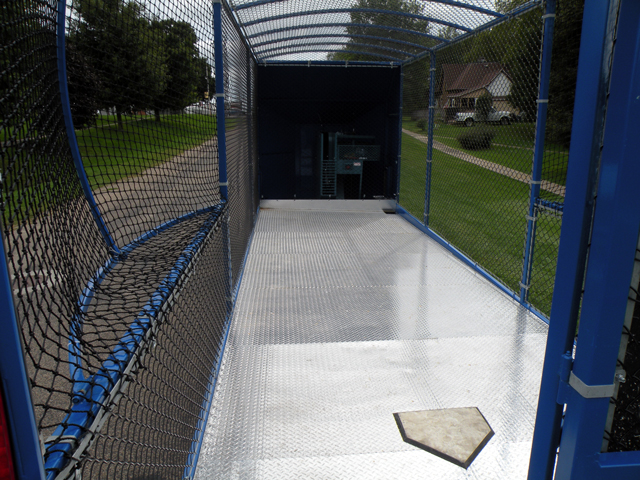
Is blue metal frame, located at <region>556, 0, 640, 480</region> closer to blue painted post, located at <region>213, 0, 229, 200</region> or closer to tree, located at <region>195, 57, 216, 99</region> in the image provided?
blue painted post, located at <region>213, 0, 229, 200</region>

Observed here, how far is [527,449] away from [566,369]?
1372mm

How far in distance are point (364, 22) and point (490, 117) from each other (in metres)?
1.97

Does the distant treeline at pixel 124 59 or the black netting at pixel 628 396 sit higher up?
the distant treeline at pixel 124 59

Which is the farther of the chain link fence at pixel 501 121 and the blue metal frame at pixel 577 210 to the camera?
the chain link fence at pixel 501 121

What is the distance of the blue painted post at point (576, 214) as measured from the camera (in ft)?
3.71

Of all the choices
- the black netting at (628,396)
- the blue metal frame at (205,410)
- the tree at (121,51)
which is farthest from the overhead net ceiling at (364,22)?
the black netting at (628,396)

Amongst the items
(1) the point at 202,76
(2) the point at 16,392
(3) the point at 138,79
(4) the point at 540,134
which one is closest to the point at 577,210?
(2) the point at 16,392

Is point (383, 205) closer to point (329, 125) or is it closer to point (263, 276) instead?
point (329, 125)

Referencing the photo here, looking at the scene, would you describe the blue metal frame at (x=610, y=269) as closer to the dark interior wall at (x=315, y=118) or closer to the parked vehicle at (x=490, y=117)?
the parked vehicle at (x=490, y=117)

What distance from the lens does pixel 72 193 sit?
208 cm

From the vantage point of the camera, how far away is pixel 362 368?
3.14 m

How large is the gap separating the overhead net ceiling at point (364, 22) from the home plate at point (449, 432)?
3393mm

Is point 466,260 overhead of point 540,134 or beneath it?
beneath

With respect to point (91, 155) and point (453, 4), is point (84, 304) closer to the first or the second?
point (91, 155)
